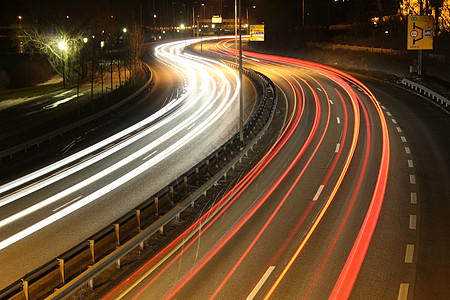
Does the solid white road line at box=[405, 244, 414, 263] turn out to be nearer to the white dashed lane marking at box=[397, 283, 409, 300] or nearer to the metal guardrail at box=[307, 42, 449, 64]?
the white dashed lane marking at box=[397, 283, 409, 300]

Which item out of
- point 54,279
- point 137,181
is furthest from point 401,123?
point 54,279

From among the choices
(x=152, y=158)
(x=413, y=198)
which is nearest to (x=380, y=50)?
(x=152, y=158)

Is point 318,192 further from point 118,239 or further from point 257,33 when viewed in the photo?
point 257,33

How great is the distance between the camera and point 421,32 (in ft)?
148

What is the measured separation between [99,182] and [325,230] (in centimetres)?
1071

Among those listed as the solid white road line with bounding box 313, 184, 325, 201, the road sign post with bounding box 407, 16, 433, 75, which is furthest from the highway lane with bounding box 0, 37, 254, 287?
the road sign post with bounding box 407, 16, 433, 75

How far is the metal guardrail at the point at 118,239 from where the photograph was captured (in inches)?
441

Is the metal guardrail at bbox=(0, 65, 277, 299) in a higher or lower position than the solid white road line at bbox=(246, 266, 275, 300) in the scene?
higher

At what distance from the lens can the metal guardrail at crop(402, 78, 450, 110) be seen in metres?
38.1

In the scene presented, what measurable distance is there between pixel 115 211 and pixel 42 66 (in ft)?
233

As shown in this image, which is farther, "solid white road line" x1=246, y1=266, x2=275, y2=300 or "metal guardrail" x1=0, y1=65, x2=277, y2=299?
"solid white road line" x1=246, y1=266, x2=275, y2=300

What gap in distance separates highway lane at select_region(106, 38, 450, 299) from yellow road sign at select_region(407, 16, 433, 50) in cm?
1665

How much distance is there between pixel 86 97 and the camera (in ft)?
175

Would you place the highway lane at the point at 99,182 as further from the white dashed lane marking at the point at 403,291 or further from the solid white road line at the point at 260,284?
the white dashed lane marking at the point at 403,291
